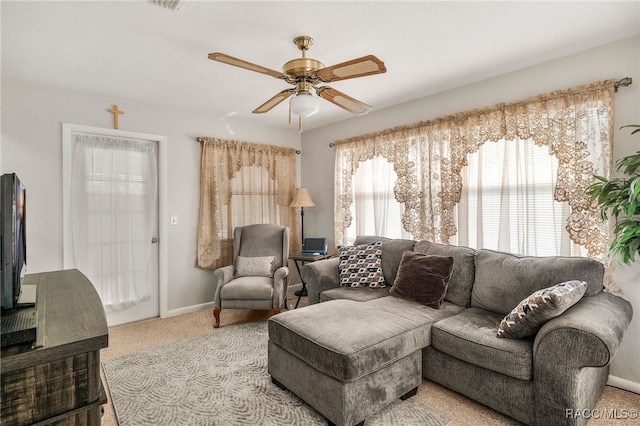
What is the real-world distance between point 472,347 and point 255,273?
249cm

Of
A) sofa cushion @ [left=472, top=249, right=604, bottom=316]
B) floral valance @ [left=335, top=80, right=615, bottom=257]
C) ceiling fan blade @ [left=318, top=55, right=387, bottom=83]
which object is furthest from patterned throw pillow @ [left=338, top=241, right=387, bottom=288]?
ceiling fan blade @ [left=318, top=55, right=387, bottom=83]

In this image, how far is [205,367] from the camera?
2.52 metres

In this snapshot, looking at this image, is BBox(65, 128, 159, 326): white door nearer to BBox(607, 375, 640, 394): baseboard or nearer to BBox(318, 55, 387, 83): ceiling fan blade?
BBox(318, 55, 387, 83): ceiling fan blade

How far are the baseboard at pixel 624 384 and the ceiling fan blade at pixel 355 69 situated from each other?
2.66m

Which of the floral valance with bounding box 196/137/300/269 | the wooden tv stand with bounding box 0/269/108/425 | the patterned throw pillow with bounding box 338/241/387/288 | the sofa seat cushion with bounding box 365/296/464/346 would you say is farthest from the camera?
the floral valance with bounding box 196/137/300/269

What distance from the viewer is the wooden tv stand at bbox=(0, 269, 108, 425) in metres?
0.81

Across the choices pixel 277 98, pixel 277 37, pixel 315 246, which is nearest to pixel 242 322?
pixel 315 246

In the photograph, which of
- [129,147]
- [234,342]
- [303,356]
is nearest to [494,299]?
[303,356]

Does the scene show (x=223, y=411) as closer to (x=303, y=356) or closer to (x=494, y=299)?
A: (x=303, y=356)

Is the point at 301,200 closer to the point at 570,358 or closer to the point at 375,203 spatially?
the point at 375,203

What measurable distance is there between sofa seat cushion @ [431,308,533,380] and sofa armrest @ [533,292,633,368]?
3.4 inches

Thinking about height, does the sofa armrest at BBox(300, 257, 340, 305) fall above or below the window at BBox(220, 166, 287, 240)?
below

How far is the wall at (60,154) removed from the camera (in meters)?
2.84

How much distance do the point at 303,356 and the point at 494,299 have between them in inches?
60.4
